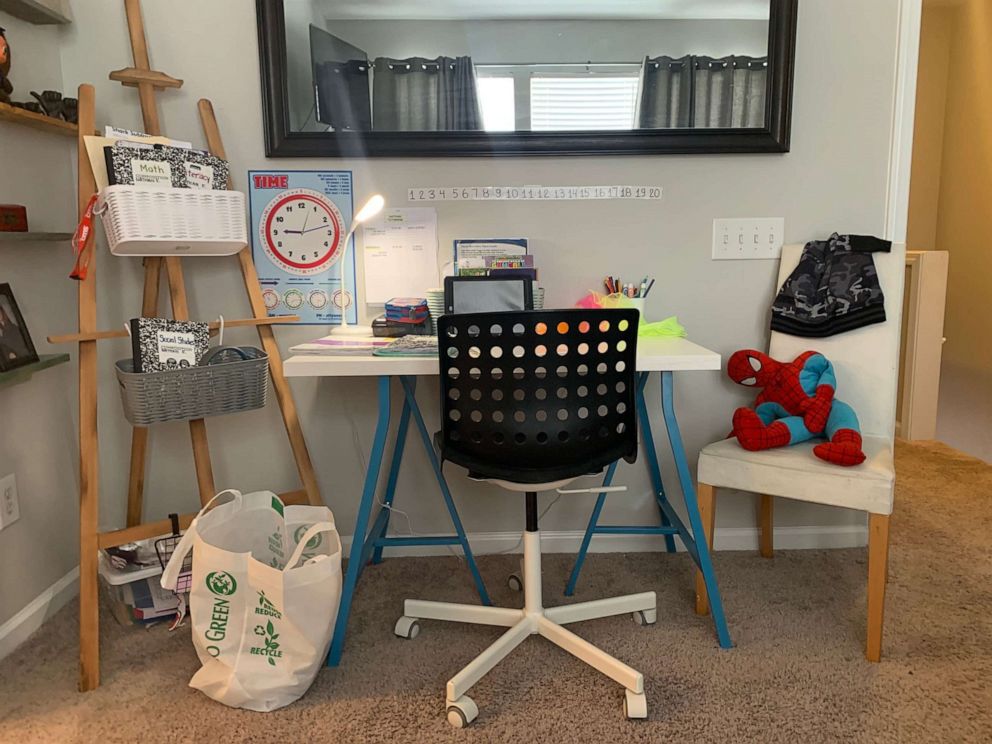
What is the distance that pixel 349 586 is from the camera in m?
1.72

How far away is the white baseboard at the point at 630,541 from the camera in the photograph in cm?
228

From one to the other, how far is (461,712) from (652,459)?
933mm

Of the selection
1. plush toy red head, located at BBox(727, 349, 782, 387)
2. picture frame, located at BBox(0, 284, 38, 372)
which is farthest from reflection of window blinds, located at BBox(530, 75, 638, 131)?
picture frame, located at BBox(0, 284, 38, 372)

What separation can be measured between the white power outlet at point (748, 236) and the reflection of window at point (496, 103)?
0.68 metres

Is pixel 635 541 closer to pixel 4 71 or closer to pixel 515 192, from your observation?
pixel 515 192

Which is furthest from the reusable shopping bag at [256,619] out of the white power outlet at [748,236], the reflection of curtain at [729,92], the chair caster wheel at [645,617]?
the reflection of curtain at [729,92]

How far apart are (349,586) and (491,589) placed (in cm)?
50

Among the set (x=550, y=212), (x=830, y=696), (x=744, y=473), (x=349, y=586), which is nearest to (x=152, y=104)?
(x=550, y=212)

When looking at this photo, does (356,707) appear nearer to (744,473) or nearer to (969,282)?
(744,473)

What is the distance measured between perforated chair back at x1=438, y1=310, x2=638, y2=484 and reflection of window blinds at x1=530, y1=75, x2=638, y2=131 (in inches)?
32.2

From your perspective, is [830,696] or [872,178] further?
[872,178]

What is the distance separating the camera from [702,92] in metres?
2.03

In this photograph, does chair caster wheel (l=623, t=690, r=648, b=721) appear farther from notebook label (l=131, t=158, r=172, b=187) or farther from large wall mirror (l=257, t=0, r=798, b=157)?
notebook label (l=131, t=158, r=172, b=187)

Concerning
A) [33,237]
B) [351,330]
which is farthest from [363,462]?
[33,237]
